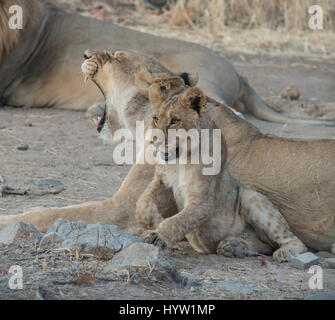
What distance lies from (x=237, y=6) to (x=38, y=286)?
9.45 metres

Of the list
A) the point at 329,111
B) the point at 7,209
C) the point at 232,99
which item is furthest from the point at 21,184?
the point at 329,111

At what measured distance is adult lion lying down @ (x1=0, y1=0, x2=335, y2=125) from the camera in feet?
24.1

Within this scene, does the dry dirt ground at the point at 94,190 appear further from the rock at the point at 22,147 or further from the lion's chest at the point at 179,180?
the lion's chest at the point at 179,180

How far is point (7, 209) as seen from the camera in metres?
4.44

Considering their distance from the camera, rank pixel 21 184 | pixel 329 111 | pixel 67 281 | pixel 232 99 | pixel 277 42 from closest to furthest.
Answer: pixel 67 281 → pixel 21 184 → pixel 232 99 → pixel 329 111 → pixel 277 42

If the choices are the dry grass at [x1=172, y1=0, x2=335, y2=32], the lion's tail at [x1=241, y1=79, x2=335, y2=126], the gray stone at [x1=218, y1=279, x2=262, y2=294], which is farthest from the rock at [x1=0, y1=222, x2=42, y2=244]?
the dry grass at [x1=172, y1=0, x2=335, y2=32]

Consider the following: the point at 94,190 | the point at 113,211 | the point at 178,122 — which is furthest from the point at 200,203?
the point at 94,190

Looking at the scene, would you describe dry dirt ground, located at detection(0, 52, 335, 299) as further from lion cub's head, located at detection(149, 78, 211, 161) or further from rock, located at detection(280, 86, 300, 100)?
lion cub's head, located at detection(149, 78, 211, 161)

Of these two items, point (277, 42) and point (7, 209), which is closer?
point (7, 209)

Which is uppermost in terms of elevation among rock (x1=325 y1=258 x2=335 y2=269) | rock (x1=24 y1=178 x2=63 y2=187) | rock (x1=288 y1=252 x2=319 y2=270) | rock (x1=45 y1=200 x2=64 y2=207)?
rock (x1=24 y1=178 x2=63 y2=187)

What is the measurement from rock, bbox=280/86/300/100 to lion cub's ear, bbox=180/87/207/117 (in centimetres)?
517

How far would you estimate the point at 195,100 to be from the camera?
3369mm
